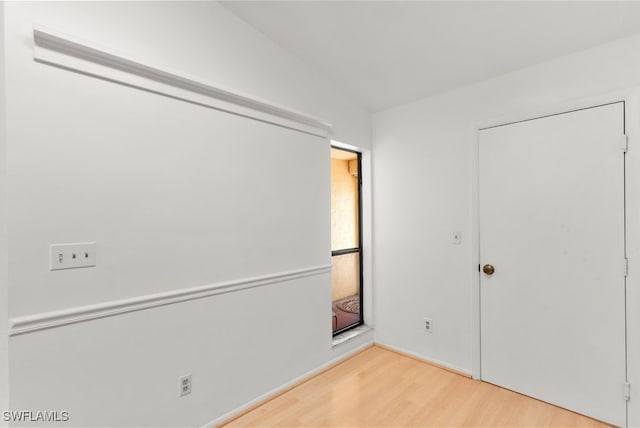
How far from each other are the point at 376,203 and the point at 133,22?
8.21 feet

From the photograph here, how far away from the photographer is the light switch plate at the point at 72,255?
1.30 metres

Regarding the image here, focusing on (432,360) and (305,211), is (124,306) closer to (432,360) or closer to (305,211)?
(305,211)

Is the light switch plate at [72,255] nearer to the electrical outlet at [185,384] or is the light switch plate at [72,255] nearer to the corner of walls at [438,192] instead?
the electrical outlet at [185,384]

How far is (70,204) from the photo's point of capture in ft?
4.42

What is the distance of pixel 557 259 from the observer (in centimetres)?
217

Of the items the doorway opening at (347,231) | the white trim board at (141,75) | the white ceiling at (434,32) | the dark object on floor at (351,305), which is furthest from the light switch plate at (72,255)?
the dark object on floor at (351,305)

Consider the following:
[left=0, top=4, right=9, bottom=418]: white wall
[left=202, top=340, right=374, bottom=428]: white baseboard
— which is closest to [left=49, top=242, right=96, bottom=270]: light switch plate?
[left=0, top=4, right=9, bottom=418]: white wall

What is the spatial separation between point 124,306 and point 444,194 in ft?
8.41

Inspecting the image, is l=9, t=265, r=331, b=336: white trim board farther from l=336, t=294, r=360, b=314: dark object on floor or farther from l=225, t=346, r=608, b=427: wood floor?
l=336, t=294, r=360, b=314: dark object on floor

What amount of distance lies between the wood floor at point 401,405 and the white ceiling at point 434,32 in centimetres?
255

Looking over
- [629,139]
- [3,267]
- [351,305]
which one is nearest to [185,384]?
[3,267]

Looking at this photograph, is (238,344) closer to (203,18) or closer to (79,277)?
(79,277)

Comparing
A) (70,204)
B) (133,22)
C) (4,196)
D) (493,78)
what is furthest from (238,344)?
(493,78)

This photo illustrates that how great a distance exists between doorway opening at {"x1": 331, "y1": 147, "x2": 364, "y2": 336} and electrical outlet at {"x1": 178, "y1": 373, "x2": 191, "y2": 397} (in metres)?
1.71
